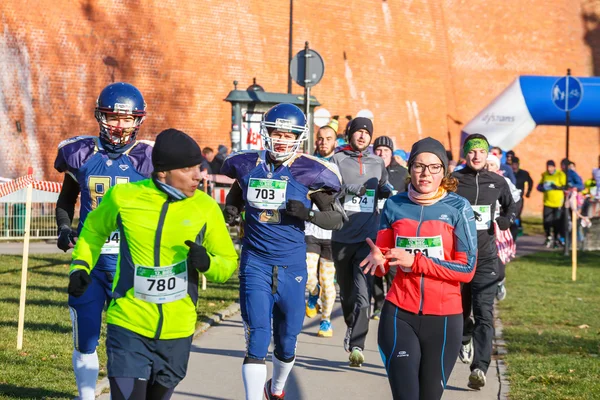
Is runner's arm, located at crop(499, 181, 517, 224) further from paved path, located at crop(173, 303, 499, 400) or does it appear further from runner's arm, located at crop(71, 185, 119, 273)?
runner's arm, located at crop(71, 185, 119, 273)

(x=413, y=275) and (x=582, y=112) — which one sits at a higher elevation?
(x=582, y=112)

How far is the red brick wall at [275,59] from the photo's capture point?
2770 cm

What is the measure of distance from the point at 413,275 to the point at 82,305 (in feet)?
6.85

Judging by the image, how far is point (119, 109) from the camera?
6363 mm

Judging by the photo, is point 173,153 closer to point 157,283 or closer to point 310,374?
point 157,283

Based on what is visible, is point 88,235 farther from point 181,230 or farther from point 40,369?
point 40,369

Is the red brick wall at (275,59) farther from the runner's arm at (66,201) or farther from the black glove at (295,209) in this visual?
the black glove at (295,209)

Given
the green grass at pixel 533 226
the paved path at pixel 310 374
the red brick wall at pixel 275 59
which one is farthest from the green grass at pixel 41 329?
the green grass at pixel 533 226

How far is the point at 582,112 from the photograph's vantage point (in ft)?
94.2

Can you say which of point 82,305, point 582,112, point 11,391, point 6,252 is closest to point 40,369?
point 11,391

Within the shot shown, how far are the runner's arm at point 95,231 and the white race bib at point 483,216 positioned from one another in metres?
4.43

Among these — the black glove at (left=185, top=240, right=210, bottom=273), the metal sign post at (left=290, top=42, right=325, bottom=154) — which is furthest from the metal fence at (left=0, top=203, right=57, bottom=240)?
the black glove at (left=185, top=240, right=210, bottom=273)

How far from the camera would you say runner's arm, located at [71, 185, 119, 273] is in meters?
4.94

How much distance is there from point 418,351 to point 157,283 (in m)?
1.66
